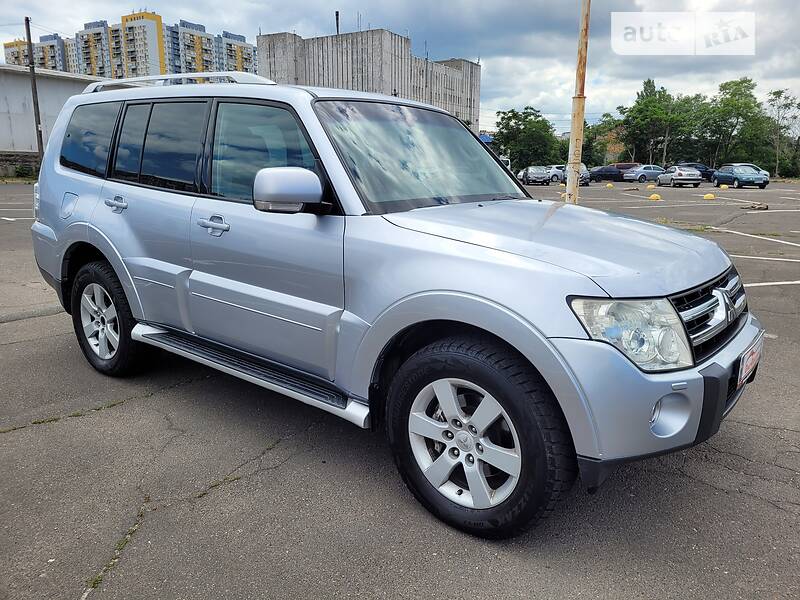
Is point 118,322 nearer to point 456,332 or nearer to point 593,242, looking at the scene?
point 456,332

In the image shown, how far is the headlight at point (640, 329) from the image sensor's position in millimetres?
2186

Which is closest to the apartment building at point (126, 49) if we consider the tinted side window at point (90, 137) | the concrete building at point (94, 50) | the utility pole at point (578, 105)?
the concrete building at point (94, 50)

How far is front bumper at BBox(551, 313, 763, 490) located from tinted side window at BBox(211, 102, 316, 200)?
1.64 meters

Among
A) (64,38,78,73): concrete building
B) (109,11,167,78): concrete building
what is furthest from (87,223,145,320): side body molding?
Answer: (64,38,78,73): concrete building

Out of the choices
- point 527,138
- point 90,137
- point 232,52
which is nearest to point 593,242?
point 90,137

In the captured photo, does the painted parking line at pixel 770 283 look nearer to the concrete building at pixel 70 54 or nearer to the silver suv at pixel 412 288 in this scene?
the silver suv at pixel 412 288

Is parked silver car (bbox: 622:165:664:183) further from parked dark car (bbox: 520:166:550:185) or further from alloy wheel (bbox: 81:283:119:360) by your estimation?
alloy wheel (bbox: 81:283:119:360)

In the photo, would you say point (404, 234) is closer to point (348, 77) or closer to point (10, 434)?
point (10, 434)

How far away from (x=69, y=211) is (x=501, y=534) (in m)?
3.50

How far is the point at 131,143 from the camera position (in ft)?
13.1

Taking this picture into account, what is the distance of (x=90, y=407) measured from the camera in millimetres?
3855

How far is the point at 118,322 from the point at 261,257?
5.14ft

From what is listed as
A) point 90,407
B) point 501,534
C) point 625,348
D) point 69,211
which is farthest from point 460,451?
point 69,211

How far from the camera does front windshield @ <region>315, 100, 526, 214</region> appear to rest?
297cm
